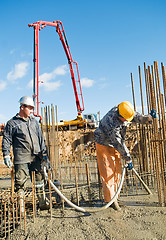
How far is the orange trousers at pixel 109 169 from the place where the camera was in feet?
10.9

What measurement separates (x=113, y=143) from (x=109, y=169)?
1.41 ft

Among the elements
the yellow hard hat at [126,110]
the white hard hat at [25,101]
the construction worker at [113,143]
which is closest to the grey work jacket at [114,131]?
the construction worker at [113,143]

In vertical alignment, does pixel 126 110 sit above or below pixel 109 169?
above

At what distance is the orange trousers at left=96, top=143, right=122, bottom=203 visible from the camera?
10.9 feet

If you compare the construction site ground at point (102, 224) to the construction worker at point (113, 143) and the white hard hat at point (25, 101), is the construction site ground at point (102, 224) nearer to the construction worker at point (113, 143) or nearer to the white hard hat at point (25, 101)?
the construction worker at point (113, 143)

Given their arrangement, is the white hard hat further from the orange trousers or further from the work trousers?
the orange trousers

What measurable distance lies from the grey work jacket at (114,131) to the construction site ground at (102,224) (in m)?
0.82

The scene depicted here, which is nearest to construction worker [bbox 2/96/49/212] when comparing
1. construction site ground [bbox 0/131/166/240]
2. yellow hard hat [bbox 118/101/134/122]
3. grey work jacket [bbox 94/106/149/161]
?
construction site ground [bbox 0/131/166/240]

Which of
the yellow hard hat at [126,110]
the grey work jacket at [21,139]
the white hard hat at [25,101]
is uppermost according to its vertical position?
the white hard hat at [25,101]

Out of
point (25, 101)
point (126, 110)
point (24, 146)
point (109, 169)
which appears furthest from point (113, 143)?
point (25, 101)

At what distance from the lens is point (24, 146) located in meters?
3.38

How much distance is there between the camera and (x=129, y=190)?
436 cm

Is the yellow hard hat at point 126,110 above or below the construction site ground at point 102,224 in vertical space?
above

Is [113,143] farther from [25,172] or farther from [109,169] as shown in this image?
[25,172]
